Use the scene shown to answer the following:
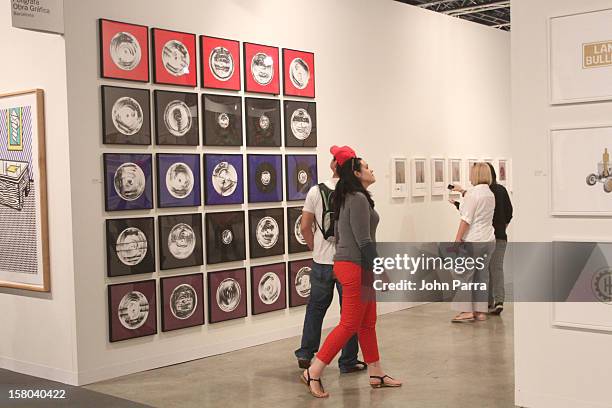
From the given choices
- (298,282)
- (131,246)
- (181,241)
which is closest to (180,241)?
(181,241)

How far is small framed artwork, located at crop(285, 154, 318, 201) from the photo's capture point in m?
8.62

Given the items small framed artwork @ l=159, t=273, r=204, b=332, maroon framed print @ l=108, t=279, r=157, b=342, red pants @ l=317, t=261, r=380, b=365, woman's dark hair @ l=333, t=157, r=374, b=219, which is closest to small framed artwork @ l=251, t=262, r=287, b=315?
small framed artwork @ l=159, t=273, r=204, b=332

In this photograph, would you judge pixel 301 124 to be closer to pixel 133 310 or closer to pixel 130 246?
pixel 130 246

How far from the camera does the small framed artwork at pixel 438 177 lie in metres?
11.0

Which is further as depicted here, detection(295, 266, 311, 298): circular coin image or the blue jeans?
detection(295, 266, 311, 298): circular coin image

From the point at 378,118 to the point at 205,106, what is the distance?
294cm

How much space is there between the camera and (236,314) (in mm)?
7973

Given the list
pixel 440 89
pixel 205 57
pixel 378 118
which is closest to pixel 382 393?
pixel 205 57

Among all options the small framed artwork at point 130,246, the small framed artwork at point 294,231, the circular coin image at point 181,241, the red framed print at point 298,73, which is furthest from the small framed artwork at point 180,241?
the red framed print at point 298,73

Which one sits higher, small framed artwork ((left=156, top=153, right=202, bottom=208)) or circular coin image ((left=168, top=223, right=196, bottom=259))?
small framed artwork ((left=156, top=153, right=202, bottom=208))

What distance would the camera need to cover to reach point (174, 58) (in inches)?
294

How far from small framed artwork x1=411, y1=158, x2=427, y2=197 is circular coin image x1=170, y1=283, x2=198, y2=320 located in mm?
4089

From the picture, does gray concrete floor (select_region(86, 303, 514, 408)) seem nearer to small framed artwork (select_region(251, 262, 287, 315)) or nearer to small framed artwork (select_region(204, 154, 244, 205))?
small framed artwork (select_region(251, 262, 287, 315))

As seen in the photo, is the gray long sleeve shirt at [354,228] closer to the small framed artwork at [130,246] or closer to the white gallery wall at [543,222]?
the white gallery wall at [543,222]
